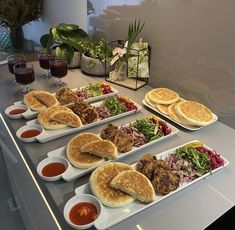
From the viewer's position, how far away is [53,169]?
79 centimetres

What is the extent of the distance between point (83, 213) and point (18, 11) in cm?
188

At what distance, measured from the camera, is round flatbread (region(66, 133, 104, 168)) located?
79 centimetres

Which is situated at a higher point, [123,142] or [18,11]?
[18,11]

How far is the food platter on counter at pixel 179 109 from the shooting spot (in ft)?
3.41

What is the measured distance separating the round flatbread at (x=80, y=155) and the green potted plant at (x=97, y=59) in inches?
26.3

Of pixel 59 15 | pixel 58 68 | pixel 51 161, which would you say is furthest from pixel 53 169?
pixel 59 15

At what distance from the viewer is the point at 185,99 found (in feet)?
4.06

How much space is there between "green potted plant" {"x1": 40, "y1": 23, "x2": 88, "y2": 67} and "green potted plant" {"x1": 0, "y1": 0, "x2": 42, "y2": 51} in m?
0.67

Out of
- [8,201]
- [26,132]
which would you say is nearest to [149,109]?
[26,132]

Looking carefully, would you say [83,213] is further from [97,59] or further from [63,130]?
[97,59]

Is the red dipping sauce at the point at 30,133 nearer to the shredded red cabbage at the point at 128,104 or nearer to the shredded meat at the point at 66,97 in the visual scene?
the shredded meat at the point at 66,97

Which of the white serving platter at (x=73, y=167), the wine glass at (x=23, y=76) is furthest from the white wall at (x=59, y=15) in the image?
the white serving platter at (x=73, y=167)

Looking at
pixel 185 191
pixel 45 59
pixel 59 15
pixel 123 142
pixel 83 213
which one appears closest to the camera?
pixel 83 213

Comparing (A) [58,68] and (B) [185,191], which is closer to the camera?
(B) [185,191]
